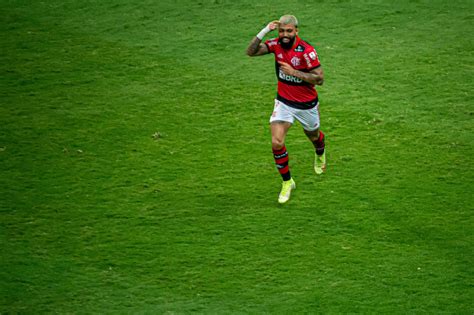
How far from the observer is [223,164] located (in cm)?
1142

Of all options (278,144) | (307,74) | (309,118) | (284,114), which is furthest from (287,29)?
(278,144)

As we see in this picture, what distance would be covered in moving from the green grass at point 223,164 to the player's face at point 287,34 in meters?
2.05

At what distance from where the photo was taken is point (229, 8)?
16891 mm

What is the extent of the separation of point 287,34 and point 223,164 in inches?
92.7

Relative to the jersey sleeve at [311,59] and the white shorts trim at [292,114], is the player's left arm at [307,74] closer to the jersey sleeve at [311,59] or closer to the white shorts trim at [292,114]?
the jersey sleeve at [311,59]

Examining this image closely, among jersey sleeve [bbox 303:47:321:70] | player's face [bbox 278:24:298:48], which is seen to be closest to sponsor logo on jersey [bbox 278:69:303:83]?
jersey sleeve [bbox 303:47:321:70]

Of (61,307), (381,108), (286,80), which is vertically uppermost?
(286,80)

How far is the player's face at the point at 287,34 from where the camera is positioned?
10023mm

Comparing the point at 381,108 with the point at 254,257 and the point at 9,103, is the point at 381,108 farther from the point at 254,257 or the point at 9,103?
the point at 9,103

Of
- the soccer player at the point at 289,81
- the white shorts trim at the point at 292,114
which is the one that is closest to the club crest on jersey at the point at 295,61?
the soccer player at the point at 289,81

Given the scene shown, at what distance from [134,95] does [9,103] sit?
7.08 ft

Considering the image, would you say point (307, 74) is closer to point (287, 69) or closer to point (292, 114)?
point (287, 69)

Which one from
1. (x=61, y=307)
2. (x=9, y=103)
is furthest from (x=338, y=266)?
(x=9, y=103)

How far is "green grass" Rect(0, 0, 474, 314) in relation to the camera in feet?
28.2
